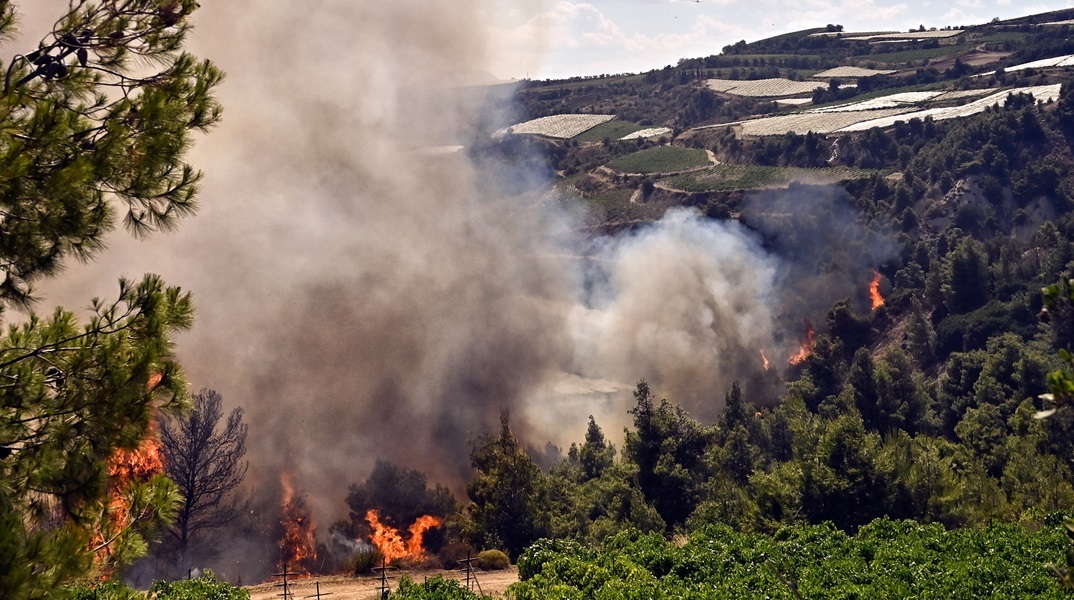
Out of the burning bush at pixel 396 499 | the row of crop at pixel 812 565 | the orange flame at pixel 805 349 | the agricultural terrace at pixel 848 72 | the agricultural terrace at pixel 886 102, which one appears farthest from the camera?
the agricultural terrace at pixel 848 72

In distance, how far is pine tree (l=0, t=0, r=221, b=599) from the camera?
1221cm

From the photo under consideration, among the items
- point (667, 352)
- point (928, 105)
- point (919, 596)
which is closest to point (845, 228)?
point (667, 352)

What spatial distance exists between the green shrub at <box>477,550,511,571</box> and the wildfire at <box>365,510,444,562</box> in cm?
437

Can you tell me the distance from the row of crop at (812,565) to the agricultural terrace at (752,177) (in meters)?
80.3

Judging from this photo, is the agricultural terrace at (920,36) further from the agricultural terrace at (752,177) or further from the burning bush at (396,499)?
the burning bush at (396,499)

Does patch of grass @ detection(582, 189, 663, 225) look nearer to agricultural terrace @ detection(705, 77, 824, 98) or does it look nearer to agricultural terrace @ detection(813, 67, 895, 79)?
agricultural terrace @ detection(705, 77, 824, 98)

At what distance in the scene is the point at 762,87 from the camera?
6634 inches

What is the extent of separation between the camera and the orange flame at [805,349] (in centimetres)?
8156

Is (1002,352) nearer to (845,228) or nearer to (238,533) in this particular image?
(845,228)

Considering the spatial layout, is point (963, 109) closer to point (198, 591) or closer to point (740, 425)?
point (740, 425)

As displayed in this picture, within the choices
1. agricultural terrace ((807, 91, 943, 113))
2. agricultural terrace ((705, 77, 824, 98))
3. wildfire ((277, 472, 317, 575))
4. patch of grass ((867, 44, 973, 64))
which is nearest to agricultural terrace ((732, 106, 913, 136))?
agricultural terrace ((807, 91, 943, 113))

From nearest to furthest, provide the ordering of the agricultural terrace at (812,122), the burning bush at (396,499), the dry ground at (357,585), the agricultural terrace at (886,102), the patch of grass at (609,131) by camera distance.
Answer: the dry ground at (357,585)
the burning bush at (396,499)
the agricultural terrace at (812,122)
the agricultural terrace at (886,102)
the patch of grass at (609,131)

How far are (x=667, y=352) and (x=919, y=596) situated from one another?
50.8 meters

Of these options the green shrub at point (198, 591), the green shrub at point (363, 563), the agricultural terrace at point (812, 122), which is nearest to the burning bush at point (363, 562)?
the green shrub at point (363, 563)
